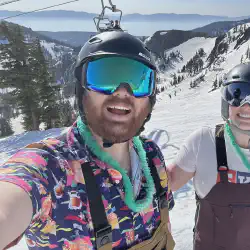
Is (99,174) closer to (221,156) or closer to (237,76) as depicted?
(221,156)

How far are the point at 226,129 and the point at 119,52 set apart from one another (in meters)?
1.43

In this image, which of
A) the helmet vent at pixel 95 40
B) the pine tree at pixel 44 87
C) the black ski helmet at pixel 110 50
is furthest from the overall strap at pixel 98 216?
the pine tree at pixel 44 87

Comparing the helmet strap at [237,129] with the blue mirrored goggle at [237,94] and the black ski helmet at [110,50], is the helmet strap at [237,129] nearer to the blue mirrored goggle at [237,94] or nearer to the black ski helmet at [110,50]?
the blue mirrored goggle at [237,94]

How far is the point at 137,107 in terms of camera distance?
2.00 metres

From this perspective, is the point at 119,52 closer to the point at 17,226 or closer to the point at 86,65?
the point at 86,65

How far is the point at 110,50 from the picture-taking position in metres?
1.87

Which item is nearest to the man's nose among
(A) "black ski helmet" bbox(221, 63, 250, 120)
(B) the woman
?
(B) the woman

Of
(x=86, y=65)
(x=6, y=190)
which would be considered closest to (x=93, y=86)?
(x=86, y=65)

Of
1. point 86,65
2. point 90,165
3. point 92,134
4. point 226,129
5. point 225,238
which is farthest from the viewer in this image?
point 226,129

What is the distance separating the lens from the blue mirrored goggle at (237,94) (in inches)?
105

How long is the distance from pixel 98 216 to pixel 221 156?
4.82 ft

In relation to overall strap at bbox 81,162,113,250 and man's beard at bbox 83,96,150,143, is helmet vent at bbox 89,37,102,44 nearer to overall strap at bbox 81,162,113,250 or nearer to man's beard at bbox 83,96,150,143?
man's beard at bbox 83,96,150,143

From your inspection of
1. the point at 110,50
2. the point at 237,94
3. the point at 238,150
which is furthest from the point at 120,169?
the point at 237,94

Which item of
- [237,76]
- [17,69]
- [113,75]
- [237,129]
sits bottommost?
[237,129]
